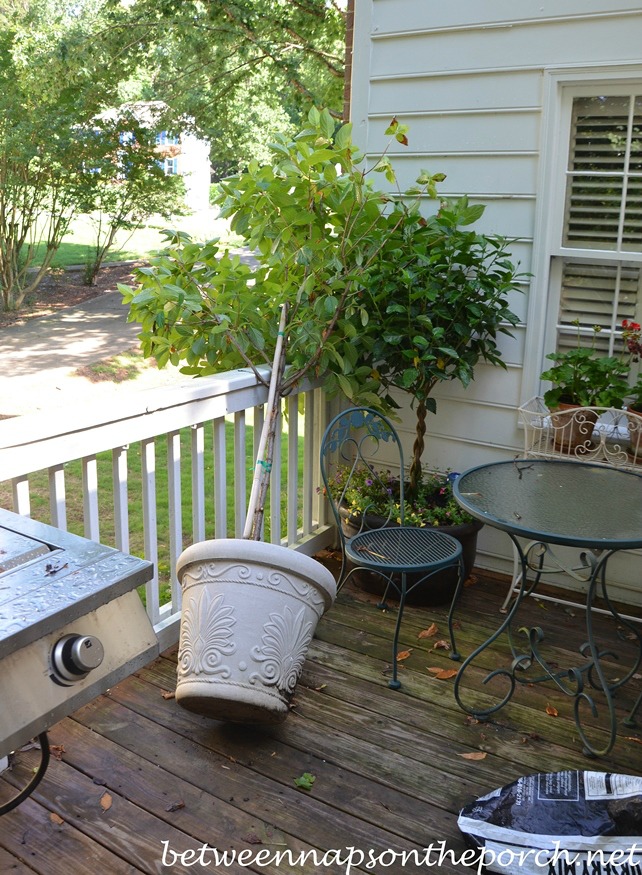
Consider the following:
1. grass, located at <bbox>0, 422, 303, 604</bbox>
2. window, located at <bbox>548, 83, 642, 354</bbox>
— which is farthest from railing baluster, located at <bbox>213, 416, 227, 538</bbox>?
window, located at <bbox>548, 83, 642, 354</bbox>

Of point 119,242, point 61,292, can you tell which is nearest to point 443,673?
point 61,292

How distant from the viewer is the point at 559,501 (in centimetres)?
271

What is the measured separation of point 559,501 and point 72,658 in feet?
6.14

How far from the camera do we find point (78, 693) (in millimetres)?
1288

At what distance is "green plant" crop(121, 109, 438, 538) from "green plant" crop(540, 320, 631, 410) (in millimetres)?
799

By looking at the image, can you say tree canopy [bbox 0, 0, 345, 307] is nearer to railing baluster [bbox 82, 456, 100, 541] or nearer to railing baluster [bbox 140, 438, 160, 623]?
railing baluster [bbox 140, 438, 160, 623]

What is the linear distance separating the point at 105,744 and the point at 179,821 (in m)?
0.44

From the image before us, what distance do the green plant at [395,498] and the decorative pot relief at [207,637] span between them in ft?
3.57

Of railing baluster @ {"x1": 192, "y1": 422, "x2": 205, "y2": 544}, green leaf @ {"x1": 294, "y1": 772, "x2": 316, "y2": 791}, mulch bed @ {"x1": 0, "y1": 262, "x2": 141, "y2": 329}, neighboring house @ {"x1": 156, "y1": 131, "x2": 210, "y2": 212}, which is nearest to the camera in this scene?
green leaf @ {"x1": 294, "y1": 772, "x2": 316, "y2": 791}

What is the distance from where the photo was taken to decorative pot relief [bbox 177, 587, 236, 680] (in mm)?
2473

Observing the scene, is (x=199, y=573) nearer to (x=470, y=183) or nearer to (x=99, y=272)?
(x=470, y=183)

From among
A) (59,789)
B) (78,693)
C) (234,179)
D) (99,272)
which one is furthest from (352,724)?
(99,272)

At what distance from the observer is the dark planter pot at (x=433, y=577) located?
3496 millimetres

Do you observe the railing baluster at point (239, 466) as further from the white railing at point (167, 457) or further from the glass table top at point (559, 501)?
the glass table top at point (559, 501)
